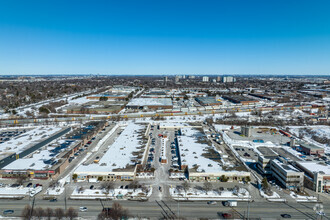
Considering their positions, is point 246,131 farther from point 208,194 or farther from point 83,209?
point 83,209

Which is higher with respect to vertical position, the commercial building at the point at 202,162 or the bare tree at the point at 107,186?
the commercial building at the point at 202,162

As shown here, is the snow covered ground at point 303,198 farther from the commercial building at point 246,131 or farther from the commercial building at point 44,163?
the commercial building at point 44,163

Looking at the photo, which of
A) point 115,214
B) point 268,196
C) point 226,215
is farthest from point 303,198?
point 115,214

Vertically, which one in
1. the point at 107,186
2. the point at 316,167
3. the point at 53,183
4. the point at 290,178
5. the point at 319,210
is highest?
the point at 316,167

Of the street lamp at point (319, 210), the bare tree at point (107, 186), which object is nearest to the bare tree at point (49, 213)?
the bare tree at point (107, 186)

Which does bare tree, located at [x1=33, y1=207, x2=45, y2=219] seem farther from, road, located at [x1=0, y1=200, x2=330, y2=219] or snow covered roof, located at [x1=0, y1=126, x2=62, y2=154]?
snow covered roof, located at [x1=0, y1=126, x2=62, y2=154]

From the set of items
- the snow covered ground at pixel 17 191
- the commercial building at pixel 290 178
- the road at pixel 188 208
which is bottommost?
the road at pixel 188 208

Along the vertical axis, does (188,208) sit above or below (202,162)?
below

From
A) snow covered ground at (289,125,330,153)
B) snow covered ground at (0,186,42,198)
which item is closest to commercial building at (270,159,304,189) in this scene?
snow covered ground at (289,125,330,153)
